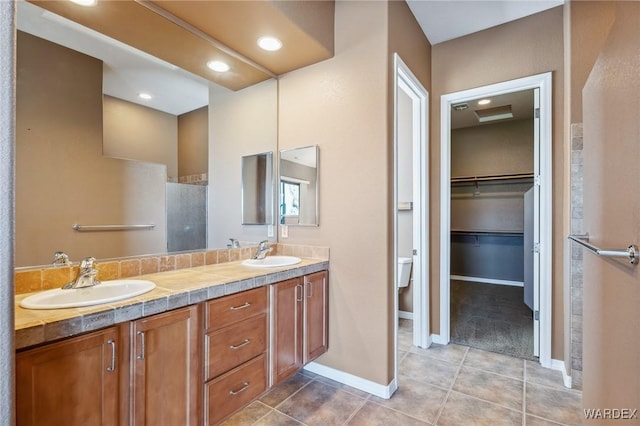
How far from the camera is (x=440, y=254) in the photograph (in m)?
2.86

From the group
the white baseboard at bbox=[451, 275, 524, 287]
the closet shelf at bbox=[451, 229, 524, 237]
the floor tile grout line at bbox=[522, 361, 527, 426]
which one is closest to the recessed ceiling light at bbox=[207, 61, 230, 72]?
the floor tile grout line at bbox=[522, 361, 527, 426]

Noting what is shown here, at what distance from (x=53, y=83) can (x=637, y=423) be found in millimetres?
2631

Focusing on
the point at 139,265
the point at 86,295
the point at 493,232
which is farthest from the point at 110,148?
the point at 493,232

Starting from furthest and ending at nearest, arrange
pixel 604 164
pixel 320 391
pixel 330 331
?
pixel 330 331 < pixel 320 391 < pixel 604 164

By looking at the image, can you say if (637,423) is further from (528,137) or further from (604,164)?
(528,137)

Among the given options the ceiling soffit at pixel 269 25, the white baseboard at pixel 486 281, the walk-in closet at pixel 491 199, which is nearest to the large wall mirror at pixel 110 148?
the ceiling soffit at pixel 269 25

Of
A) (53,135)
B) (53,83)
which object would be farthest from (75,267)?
(53,83)

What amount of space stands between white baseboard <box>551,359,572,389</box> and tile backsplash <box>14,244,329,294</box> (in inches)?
77.6

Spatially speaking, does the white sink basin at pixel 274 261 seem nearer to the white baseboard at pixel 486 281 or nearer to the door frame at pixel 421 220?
the door frame at pixel 421 220

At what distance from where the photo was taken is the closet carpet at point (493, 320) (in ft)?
9.21

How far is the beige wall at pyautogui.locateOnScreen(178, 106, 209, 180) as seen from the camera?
2053mm

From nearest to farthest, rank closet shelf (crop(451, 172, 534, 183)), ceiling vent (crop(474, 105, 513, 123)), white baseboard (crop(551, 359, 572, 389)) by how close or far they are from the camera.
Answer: white baseboard (crop(551, 359, 572, 389)) < ceiling vent (crop(474, 105, 513, 123)) < closet shelf (crop(451, 172, 534, 183))

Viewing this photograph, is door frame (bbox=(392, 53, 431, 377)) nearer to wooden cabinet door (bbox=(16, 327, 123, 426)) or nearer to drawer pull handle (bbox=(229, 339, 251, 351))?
drawer pull handle (bbox=(229, 339, 251, 351))

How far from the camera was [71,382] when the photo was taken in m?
1.01
